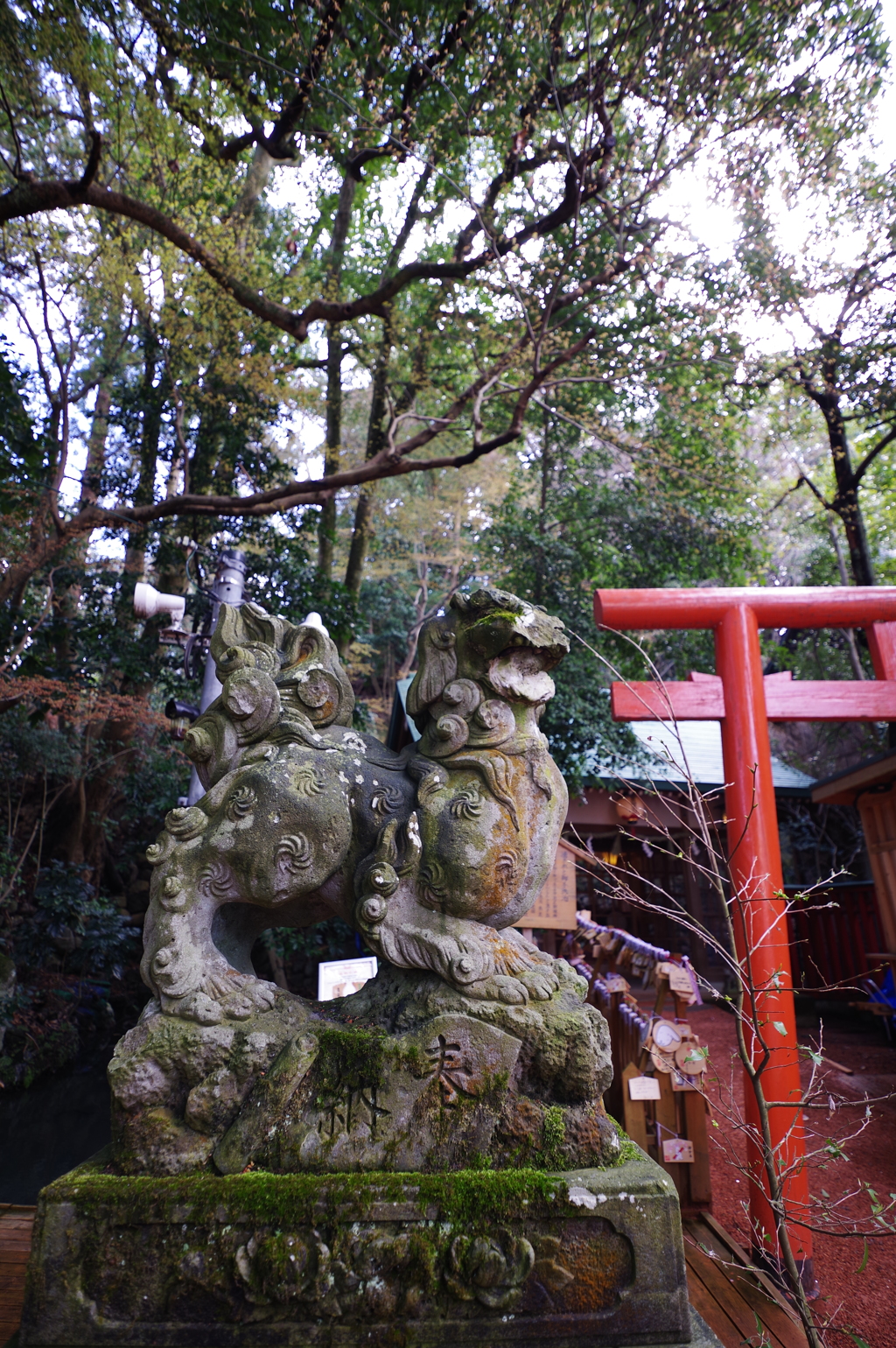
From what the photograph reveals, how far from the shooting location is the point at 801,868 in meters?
11.5

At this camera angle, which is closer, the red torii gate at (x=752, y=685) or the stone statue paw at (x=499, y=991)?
the stone statue paw at (x=499, y=991)

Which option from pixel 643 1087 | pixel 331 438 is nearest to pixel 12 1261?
pixel 643 1087

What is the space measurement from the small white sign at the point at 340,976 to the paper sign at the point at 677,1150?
2.27 meters

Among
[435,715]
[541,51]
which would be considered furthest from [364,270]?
[435,715]

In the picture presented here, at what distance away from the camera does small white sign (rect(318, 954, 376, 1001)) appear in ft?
17.0

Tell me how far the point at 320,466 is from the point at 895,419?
302 inches

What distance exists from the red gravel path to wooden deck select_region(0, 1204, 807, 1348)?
18 centimetres

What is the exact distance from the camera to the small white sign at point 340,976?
5191mm

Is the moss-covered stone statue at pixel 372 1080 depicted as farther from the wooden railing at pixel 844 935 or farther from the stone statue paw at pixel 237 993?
the wooden railing at pixel 844 935

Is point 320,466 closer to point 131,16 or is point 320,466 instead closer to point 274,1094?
point 131,16

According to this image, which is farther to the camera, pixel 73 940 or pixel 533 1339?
pixel 73 940

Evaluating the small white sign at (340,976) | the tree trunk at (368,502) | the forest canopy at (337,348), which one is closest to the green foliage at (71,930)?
the forest canopy at (337,348)

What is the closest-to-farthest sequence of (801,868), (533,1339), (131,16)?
(533,1339), (131,16), (801,868)

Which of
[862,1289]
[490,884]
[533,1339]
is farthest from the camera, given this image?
[862,1289]
